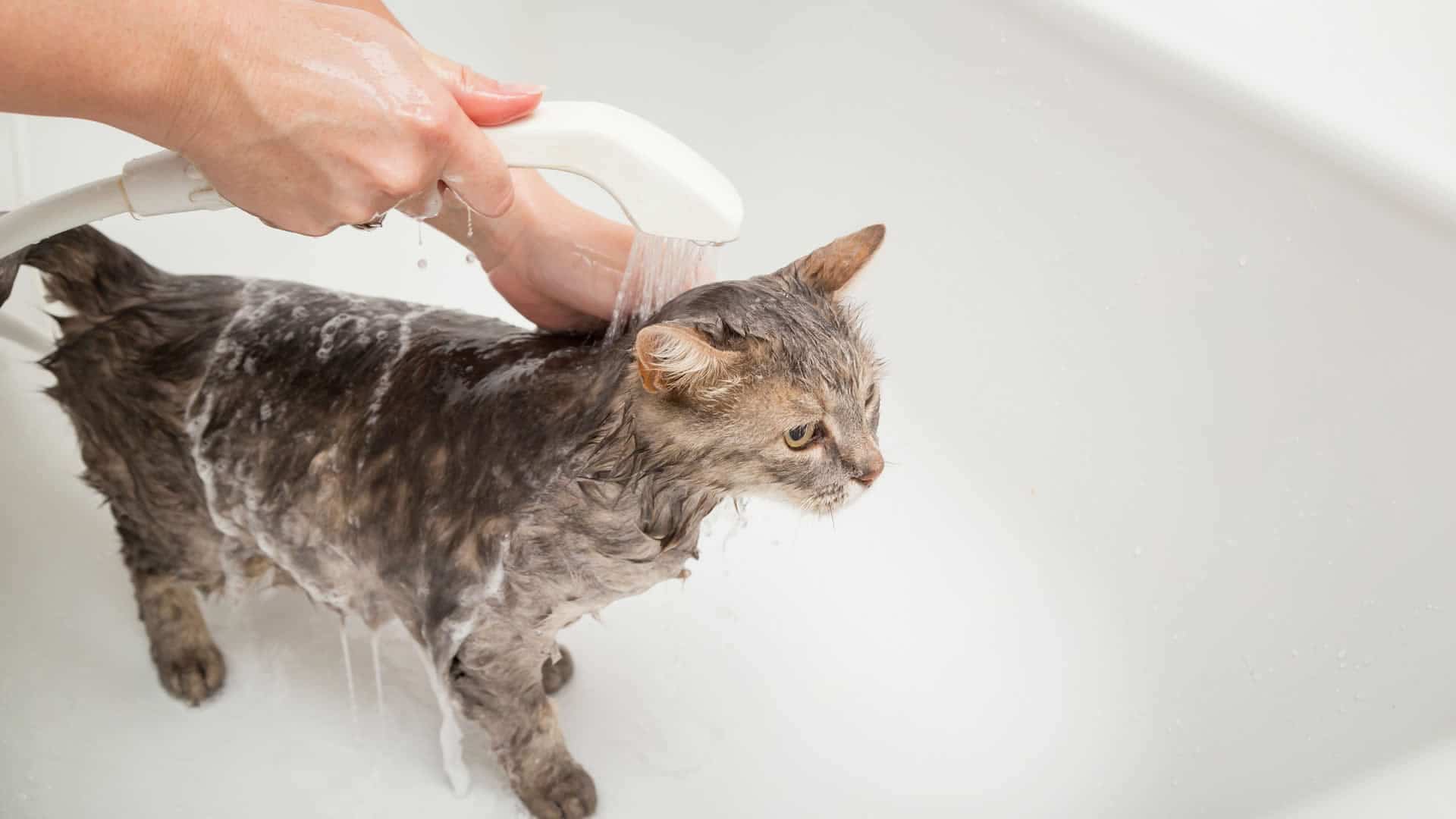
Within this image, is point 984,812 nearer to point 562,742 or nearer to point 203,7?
point 562,742

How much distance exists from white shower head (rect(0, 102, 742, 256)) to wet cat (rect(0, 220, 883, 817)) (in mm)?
80

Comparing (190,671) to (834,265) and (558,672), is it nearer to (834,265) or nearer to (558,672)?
(558,672)

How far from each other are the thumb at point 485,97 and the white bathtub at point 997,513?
880 mm

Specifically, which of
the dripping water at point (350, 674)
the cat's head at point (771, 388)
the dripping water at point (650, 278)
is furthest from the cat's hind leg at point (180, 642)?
the cat's head at point (771, 388)

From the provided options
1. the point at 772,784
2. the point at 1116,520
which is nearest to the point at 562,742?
the point at 772,784

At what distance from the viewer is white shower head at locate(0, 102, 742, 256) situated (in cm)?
96

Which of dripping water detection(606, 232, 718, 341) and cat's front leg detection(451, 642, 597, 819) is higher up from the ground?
dripping water detection(606, 232, 718, 341)

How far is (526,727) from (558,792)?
0.51 ft

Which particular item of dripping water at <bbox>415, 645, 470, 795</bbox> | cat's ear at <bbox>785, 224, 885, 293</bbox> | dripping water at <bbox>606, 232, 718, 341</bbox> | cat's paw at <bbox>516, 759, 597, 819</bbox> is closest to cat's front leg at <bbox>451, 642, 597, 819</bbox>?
cat's paw at <bbox>516, 759, 597, 819</bbox>

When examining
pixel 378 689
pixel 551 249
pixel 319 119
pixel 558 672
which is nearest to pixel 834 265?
pixel 551 249

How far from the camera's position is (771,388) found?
980mm

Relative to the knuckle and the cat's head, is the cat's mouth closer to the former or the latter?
the cat's head

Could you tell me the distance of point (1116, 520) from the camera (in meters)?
1.65

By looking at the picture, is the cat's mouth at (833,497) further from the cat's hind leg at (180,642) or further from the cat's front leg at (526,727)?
the cat's hind leg at (180,642)
